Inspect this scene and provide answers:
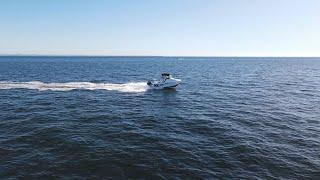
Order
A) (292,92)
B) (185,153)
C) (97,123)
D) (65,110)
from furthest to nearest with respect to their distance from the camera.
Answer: (292,92), (65,110), (97,123), (185,153)

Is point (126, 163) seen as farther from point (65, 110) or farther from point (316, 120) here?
point (316, 120)

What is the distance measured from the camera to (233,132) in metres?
30.6

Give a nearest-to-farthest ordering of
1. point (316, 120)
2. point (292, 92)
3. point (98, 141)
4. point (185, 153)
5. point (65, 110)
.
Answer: point (185, 153)
point (98, 141)
point (316, 120)
point (65, 110)
point (292, 92)

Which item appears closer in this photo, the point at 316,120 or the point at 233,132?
the point at 233,132

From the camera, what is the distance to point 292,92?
198ft

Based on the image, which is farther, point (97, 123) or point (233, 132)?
point (97, 123)

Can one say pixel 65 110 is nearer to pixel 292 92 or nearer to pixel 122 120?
pixel 122 120

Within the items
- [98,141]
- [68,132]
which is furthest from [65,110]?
[98,141]

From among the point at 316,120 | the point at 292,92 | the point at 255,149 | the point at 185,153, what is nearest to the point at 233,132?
the point at 255,149

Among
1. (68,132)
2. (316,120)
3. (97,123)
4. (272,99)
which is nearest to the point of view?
(68,132)

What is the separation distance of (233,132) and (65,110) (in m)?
22.5

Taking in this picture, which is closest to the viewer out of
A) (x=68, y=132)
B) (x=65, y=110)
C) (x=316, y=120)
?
(x=68, y=132)

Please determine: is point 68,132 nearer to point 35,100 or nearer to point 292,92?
point 35,100

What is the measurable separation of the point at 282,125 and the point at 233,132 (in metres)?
7.07
